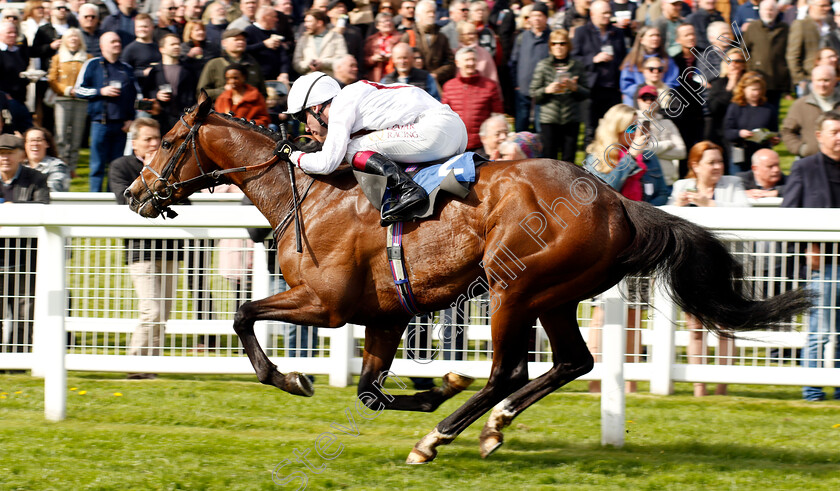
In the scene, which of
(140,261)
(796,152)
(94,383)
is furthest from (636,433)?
(796,152)

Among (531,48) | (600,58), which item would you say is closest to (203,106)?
(531,48)

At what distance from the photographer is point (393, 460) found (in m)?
4.76

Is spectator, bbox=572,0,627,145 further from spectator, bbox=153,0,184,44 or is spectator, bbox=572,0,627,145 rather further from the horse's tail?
the horse's tail

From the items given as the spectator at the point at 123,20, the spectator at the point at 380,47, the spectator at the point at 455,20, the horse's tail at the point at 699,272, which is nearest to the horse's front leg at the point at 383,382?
the horse's tail at the point at 699,272

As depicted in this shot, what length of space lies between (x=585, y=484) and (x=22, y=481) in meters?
2.28

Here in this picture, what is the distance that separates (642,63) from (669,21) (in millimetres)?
1313

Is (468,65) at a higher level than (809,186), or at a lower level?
higher

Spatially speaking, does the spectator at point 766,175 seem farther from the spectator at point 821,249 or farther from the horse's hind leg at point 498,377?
the horse's hind leg at point 498,377

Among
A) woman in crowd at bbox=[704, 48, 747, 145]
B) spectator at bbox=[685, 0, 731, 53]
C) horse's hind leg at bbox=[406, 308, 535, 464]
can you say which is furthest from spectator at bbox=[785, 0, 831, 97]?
→ horse's hind leg at bbox=[406, 308, 535, 464]

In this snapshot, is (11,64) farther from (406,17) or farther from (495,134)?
(495,134)

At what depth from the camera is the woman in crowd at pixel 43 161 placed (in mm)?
7656

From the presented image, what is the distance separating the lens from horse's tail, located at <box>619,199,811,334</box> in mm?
4527

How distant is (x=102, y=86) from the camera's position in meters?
9.36

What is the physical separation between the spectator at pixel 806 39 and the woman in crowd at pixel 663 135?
2808 mm
